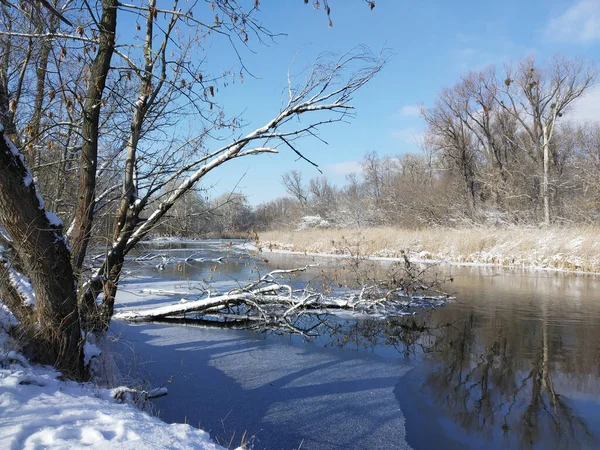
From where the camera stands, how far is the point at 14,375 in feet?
10.2

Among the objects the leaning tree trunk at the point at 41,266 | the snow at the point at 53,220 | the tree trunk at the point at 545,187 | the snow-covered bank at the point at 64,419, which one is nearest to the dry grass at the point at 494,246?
the tree trunk at the point at 545,187

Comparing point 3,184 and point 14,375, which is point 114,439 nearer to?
point 14,375

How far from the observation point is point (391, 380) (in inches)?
213

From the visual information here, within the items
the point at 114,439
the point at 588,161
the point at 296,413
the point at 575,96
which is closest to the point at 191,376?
the point at 296,413

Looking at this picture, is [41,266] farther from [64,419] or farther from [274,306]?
[274,306]

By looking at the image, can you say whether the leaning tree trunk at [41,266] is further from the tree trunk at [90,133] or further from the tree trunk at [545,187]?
the tree trunk at [545,187]

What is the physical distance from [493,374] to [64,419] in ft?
16.0

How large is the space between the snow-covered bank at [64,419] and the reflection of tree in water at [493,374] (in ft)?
Answer: 9.45

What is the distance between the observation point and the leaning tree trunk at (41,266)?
324 cm

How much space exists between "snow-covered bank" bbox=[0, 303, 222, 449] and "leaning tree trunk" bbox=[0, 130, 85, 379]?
0.27m

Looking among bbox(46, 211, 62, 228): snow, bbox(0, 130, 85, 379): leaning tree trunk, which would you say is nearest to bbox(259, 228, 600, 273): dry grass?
bbox(0, 130, 85, 379): leaning tree trunk

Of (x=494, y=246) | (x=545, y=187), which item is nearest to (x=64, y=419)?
(x=494, y=246)

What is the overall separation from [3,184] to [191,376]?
3.18m

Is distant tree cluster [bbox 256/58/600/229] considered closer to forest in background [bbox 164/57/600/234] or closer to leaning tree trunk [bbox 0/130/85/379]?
forest in background [bbox 164/57/600/234]
